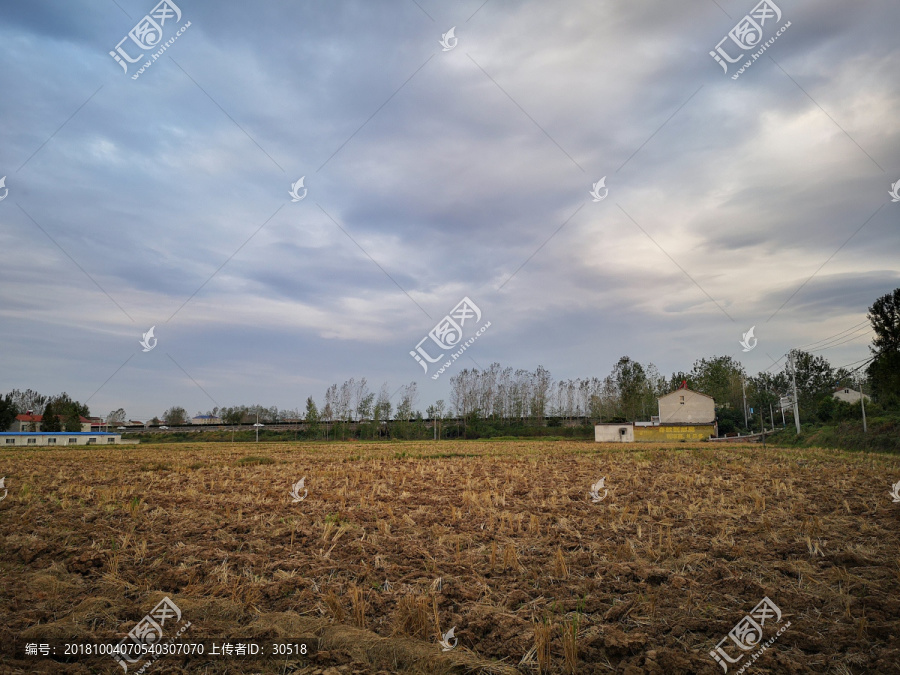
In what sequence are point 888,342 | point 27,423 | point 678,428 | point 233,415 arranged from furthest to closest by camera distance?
point 233,415 → point 27,423 → point 678,428 → point 888,342

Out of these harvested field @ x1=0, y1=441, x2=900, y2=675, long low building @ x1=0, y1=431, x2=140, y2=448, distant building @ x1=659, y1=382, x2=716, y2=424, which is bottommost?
long low building @ x1=0, y1=431, x2=140, y2=448

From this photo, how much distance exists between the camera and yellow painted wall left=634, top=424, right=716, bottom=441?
57.0m

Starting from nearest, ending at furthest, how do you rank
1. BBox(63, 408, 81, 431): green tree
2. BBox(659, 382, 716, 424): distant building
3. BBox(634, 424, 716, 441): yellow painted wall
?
BBox(634, 424, 716, 441): yellow painted wall < BBox(659, 382, 716, 424): distant building < BBox(63, 408, 81, 431): green tree

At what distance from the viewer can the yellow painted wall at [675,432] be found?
187 ft

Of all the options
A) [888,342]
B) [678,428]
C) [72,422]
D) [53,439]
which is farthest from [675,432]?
[72,422]

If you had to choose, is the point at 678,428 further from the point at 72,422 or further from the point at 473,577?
the point at 72,422

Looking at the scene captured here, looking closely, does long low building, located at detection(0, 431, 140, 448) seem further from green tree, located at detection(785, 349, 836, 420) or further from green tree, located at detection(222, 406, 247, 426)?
green tree, located at detection(785, 349, 836, 420)

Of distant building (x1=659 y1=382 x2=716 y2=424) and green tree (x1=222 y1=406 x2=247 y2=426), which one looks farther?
green tree (x1=222 y1=406 x2=247 y2=426)

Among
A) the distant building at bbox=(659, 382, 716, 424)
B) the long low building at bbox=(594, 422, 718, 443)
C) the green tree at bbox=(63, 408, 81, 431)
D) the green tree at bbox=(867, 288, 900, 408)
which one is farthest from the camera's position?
the green tree at bbox=(63, 408, 81, 431)

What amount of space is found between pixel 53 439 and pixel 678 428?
7470cm

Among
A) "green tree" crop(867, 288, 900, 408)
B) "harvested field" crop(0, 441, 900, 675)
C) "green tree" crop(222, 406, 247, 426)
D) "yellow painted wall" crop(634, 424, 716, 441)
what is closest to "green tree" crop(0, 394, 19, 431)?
"green tree" crop(222, 406, 247, 426)

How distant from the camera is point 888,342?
40250 mm

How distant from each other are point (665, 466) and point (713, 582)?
17522mm

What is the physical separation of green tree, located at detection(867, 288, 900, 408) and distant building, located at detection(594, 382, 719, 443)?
1821cm
